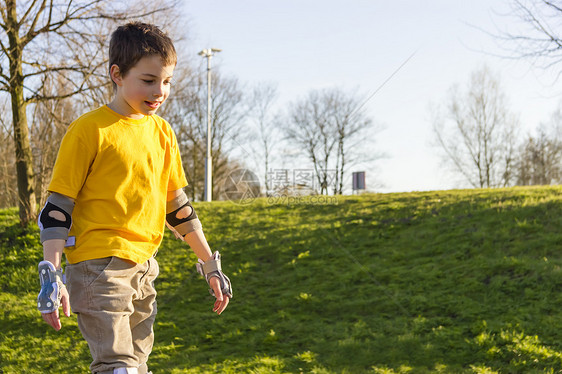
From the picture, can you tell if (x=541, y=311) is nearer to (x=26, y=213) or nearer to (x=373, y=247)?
(x=373, y=247)

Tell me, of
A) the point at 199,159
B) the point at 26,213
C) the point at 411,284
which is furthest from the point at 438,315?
the point at 199,159

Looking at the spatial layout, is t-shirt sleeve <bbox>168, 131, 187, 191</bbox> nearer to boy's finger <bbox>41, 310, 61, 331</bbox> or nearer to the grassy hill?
boy's finger <bbox>41, 310, 61, 331</bbox>

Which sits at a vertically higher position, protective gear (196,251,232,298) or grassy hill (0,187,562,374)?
protective gear (196,251,232,298)

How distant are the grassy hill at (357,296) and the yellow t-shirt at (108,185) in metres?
4.06

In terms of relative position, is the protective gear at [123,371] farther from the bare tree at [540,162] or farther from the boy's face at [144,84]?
the bare tree at [540,162]

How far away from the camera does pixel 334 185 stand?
32.0 m

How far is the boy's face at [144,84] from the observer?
2.22 meters

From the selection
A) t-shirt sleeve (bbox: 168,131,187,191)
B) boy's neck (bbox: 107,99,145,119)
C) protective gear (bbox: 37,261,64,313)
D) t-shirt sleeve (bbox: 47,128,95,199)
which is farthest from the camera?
t-shirt sleeve (bbox: 168,131,187,191)

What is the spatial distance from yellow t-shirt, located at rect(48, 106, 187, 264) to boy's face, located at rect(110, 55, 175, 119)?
0.09 meters

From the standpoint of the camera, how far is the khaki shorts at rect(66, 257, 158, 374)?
81.8 inches

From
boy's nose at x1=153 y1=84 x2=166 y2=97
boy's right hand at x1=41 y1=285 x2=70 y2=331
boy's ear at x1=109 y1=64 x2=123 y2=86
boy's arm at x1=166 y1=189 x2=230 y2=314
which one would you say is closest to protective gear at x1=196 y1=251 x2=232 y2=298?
boy's arm at x1=166 y1=189 x2=230 y2=314

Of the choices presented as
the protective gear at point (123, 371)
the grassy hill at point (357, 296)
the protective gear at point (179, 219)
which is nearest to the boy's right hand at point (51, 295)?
the protective gear at point (123, 371)

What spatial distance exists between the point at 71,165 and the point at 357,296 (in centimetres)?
630

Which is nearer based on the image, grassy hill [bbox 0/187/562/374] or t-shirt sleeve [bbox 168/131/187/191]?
t-shirt sleeve [bbox 168/131/187/191]
